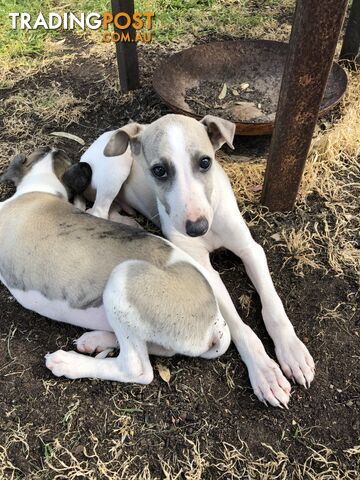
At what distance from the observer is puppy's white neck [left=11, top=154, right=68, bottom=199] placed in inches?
149

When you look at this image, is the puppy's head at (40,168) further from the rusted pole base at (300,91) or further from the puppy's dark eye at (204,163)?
the rusted pole base at (300,91)

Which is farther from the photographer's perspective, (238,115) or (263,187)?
(238,115)

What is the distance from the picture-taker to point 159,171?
3.14 meters

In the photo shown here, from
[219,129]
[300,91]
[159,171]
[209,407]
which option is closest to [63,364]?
[209,407]

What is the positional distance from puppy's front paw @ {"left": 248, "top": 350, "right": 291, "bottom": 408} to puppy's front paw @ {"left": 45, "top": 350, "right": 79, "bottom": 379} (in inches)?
40.3

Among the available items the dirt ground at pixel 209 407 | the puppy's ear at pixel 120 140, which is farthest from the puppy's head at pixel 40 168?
the dirt ground at pixel 209 407

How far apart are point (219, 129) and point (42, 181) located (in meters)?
1.37

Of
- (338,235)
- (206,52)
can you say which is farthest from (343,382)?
(206,52)

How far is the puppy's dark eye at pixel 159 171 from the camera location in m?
3.12

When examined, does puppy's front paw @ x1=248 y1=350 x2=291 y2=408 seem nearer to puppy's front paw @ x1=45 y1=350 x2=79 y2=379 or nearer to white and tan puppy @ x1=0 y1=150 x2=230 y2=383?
white and tan puppy @ x1=0 y1=150 x2=230 y2=383

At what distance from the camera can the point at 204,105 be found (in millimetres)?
5020

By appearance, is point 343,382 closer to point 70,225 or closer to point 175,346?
point 175,346

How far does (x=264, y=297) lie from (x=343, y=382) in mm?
688

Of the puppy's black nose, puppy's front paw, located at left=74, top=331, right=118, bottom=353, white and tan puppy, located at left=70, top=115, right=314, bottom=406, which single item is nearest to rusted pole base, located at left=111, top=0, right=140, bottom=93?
white and tan puppy, located at left=70, top=115, right=314, bottom=406
